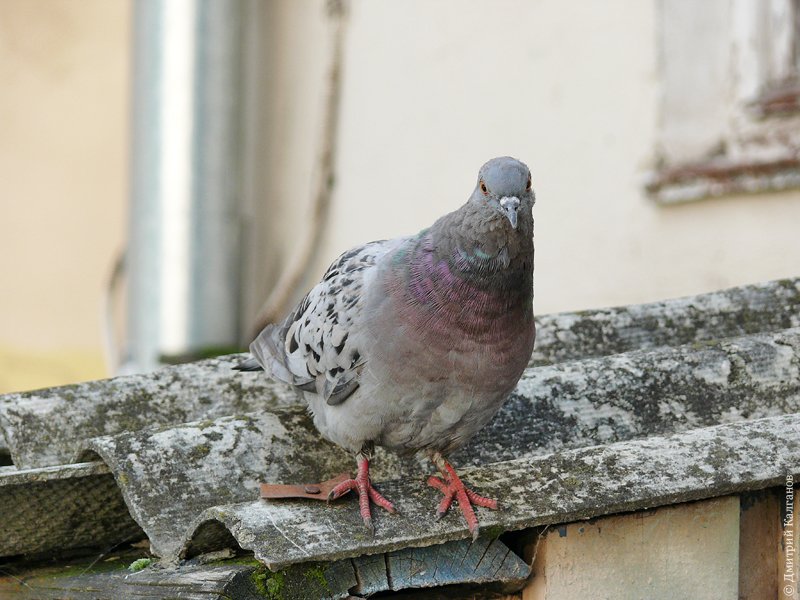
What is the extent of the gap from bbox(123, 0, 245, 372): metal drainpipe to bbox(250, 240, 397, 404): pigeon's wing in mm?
4397

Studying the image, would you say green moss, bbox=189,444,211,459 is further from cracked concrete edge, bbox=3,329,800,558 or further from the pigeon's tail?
the pigeon's tail

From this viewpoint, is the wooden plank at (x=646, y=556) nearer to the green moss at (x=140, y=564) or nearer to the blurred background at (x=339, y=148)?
the green moss at (x=140, y=564)

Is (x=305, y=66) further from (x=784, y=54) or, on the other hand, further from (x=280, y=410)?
(x=280, y=410)

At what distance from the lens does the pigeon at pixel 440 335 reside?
8.63 ft

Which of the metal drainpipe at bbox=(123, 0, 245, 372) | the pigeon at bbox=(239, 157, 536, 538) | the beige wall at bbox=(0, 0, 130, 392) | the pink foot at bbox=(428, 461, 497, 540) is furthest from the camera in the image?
the beige wall at bbox=(0, 0, 130, 392)

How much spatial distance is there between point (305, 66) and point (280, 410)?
534 cm

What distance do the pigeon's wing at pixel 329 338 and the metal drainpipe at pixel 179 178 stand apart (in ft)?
14.4

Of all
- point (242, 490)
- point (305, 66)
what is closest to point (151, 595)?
point (242, 490)

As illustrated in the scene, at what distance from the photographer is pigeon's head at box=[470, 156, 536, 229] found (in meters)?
2.60

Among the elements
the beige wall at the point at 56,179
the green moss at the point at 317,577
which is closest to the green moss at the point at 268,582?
the green moss at the point at 317,577

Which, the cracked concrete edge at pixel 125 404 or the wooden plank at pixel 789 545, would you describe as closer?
the wooden plank at pixel 789 545

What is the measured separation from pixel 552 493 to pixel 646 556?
289mm

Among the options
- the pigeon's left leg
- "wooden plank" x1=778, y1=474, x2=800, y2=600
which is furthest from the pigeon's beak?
"wooden plank" x1=778, y1=474, x2=800, y2=600

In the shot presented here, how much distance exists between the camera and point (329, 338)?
9.45 feet
